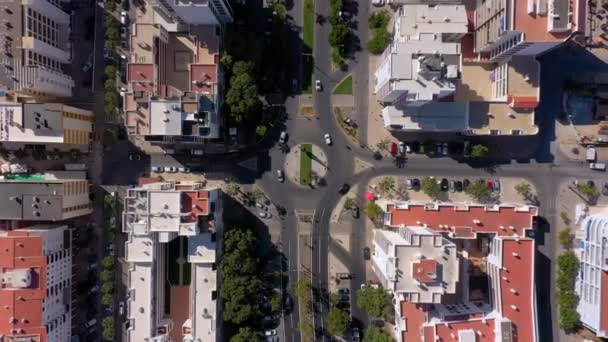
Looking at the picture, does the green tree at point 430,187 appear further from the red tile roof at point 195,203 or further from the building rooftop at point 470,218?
the red tile roof at point 195,203

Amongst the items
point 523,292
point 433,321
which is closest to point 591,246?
point 523,292

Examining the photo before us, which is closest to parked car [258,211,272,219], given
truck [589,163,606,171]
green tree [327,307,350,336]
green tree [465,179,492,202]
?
green tree [327,307,350,336]

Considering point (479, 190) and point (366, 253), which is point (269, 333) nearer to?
point (366, 253)

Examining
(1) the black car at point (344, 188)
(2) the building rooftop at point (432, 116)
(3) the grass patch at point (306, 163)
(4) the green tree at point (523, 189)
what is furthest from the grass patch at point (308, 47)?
(4) the green tree at point (523, 189)

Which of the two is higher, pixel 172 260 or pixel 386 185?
pixel 386 185

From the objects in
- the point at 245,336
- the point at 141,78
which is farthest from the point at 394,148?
the point at 141,78
